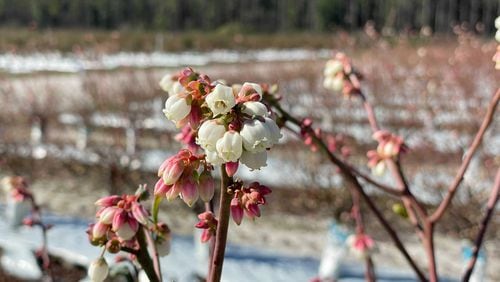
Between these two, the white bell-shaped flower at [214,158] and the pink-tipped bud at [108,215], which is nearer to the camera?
the white bell-shaped flower at [214,158]

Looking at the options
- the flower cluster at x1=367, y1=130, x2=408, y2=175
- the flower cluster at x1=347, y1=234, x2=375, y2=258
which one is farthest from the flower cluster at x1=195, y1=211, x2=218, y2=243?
the flower cluster at x1=347, y1=234, x2=375, y2=258

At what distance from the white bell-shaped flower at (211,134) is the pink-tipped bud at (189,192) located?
84 mm

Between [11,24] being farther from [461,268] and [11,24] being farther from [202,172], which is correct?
[202,172]

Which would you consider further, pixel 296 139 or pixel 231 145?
pixel 296 139

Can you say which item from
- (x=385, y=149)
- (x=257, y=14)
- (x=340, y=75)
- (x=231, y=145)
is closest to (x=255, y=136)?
(x=231, y=145)

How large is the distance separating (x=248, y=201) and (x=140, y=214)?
18cm

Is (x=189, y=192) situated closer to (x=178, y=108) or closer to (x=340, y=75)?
(x=178, y=108)

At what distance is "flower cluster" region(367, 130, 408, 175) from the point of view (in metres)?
1.43

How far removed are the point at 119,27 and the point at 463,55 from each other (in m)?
24.7

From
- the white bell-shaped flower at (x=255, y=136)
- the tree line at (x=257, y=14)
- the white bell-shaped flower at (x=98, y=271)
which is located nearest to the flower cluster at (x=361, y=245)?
the white bell-shaped flower at (x=98, y=271)

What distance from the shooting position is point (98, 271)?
1042mm

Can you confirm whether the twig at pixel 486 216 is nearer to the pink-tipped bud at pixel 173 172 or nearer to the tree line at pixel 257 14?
the pink-tipped bud at pixel 173 172

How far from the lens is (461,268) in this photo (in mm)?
4340

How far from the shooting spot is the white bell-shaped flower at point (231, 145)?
78 centimetres
